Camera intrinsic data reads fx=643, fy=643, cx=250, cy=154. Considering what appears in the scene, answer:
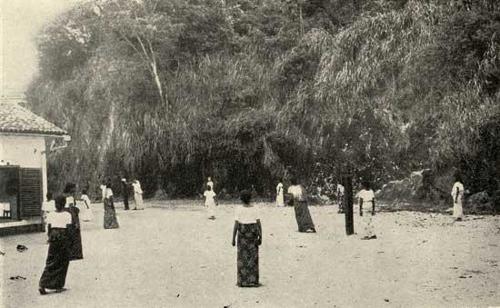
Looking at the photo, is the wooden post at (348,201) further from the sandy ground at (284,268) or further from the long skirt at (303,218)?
the long skirt at (303,218)

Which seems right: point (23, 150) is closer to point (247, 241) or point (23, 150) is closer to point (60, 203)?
point (60, 203)

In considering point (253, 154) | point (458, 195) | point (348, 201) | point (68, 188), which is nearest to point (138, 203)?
point (253, 154)

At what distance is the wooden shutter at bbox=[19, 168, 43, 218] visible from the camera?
51.1 ft

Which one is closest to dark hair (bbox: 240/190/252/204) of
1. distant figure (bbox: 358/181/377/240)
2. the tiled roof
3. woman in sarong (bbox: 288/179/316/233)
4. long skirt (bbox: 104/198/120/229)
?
distant figure (bbox: 358/181/377/240)

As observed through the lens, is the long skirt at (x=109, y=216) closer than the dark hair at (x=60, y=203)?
No

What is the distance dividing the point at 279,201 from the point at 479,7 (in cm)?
1003

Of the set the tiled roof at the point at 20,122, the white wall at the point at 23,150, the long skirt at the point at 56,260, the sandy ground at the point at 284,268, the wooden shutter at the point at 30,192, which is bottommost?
the sandy ground at the point at 284,268

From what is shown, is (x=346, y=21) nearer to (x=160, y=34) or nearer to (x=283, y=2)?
(x=283, y=2)

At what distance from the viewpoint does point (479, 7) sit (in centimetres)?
A: 1662

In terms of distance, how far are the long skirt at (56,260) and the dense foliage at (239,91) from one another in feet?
46.3

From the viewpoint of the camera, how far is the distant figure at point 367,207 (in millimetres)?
12609

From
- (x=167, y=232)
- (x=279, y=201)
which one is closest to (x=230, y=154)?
(x=279, y=201)

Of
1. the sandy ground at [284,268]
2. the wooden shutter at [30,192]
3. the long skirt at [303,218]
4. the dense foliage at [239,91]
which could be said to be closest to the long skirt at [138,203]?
the dense foliage at [239,91]

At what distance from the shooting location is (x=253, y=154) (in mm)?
27359
